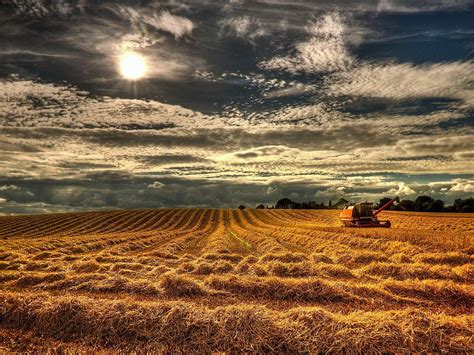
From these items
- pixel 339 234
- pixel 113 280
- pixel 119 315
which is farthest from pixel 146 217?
pixel 119 315

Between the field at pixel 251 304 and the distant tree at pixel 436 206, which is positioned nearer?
the field at pixel 251 304

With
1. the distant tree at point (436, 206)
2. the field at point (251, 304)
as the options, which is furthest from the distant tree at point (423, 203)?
the field at point (251, 304)

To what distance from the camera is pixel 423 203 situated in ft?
269

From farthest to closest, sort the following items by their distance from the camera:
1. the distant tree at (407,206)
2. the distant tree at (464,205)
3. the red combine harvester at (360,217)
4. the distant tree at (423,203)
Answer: the distant tree at (407,206)
the distant tree at (423,203)
the distant tree at (464,205)
the red combine harvester at (360,217)

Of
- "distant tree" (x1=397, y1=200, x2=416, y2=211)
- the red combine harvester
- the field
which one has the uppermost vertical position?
the field

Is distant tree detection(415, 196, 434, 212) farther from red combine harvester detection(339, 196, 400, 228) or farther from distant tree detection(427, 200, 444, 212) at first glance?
red combine harvester detection(339, 196, 400, 228)

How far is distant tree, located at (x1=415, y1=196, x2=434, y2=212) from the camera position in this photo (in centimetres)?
8050

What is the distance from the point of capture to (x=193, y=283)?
35.2 feet

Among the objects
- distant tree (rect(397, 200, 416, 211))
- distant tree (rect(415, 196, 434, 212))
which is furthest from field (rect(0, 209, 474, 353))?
distant tree (rect(397, 200, 416, 211))

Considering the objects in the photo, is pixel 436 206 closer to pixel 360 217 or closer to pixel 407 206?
pixel 407 206

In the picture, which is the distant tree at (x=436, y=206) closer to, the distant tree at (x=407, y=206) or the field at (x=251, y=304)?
the distant tree at (x=407, y=206)

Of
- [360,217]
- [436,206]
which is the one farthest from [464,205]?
[360,217]

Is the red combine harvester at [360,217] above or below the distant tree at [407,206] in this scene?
above

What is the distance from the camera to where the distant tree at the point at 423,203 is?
264 feet
